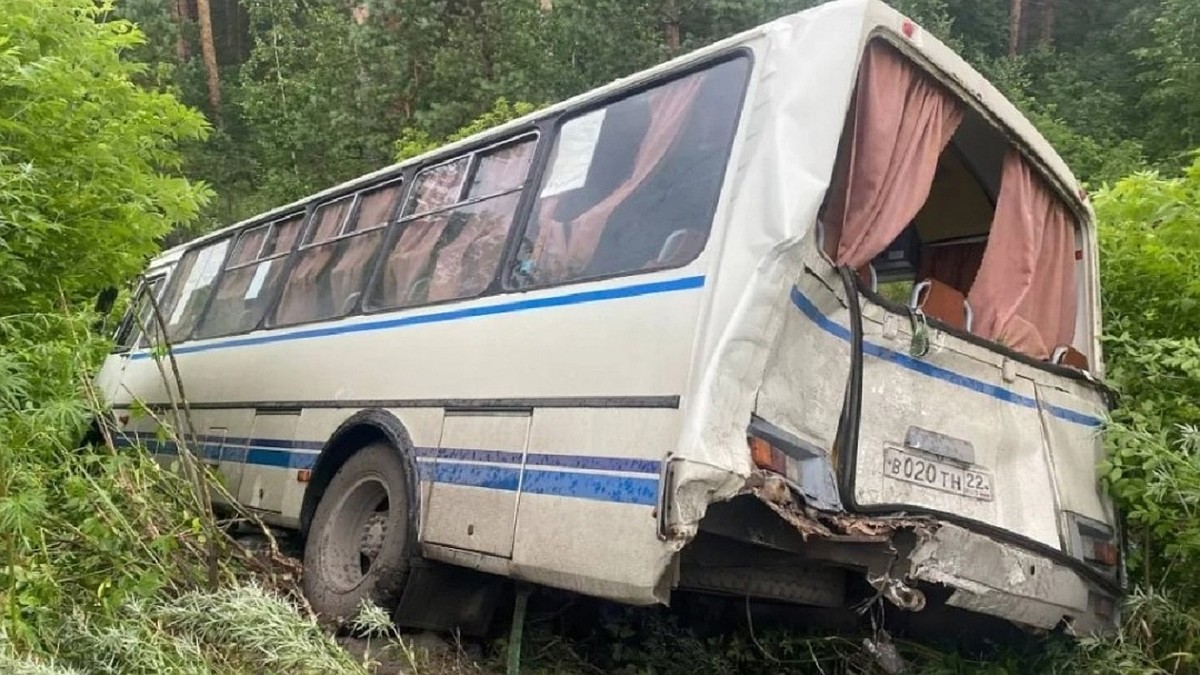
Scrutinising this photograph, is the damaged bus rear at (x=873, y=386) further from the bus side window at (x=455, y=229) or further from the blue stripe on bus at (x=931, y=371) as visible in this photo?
the bus side window at (x=455, y=229)

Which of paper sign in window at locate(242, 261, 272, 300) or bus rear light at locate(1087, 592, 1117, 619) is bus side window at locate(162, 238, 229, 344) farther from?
bus rear light at locate(1087, 592, 1117, 619)

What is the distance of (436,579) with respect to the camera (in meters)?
4.89

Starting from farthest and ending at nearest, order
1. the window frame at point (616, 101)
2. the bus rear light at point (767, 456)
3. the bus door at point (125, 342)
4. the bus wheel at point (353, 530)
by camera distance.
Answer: the bus door at point (125, 342), the bus wheel at point (353, 530), the window frame at point (616, 101), the bus rear light at point (767, 456)

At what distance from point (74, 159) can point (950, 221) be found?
17.9 feet

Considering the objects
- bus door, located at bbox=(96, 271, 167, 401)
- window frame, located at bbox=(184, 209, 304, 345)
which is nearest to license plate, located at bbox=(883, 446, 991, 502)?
window frame, located at bbox=(184, 209, 304, 345)

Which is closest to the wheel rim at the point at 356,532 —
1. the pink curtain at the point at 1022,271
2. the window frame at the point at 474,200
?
the window frame at the point at 474,200

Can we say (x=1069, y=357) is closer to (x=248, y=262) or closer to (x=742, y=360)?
(x=742, y=360)

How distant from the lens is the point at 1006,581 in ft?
13.0

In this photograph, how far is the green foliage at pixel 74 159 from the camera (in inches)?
245

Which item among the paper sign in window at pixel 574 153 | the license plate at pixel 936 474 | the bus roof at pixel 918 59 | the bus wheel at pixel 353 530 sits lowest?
the bus wheel at pixel 353 530

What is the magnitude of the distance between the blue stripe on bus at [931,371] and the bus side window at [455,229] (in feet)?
5.56

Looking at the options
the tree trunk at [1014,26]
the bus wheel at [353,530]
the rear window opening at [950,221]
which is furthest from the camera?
the tree trunk at [1014,26]

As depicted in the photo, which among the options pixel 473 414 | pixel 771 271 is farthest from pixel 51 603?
pixel 771 271

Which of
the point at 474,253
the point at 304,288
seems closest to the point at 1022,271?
the point at 474,253
